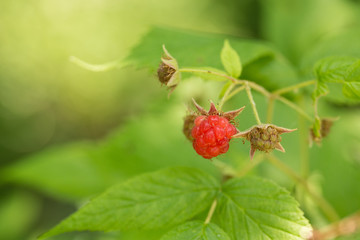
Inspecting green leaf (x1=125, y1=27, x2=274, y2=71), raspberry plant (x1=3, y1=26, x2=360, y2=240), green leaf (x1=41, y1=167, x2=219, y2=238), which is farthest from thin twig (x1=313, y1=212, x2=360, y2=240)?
green leaf (x1=125, y1=27, x2=274, y2=71)

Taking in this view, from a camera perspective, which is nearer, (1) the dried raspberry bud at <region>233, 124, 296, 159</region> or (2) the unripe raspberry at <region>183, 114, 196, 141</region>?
(1) the dried raspberry bud at <region>233, 124, 296, 159</region>

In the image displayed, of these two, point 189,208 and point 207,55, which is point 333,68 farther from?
point 189,208

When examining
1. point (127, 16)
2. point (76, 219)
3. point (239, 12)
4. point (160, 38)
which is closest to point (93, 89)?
point (127, 16)

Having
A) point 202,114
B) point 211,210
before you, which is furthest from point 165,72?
point 211,210

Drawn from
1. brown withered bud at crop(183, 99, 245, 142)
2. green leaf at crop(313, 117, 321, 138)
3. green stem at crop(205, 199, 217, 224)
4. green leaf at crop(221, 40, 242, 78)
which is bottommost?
green stem at crop(205, 199, 217, 224)

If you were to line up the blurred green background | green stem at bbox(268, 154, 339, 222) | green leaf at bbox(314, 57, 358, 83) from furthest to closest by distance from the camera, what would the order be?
the blurred green background
green stem at bbox(268, 154, 339, 222)
green leaf at bbox(314, 57, 358, 83)

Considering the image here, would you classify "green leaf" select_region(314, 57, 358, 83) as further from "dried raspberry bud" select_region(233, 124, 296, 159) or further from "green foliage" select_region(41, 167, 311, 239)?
"green foliage" select_region(41, 167, 311, 239)
